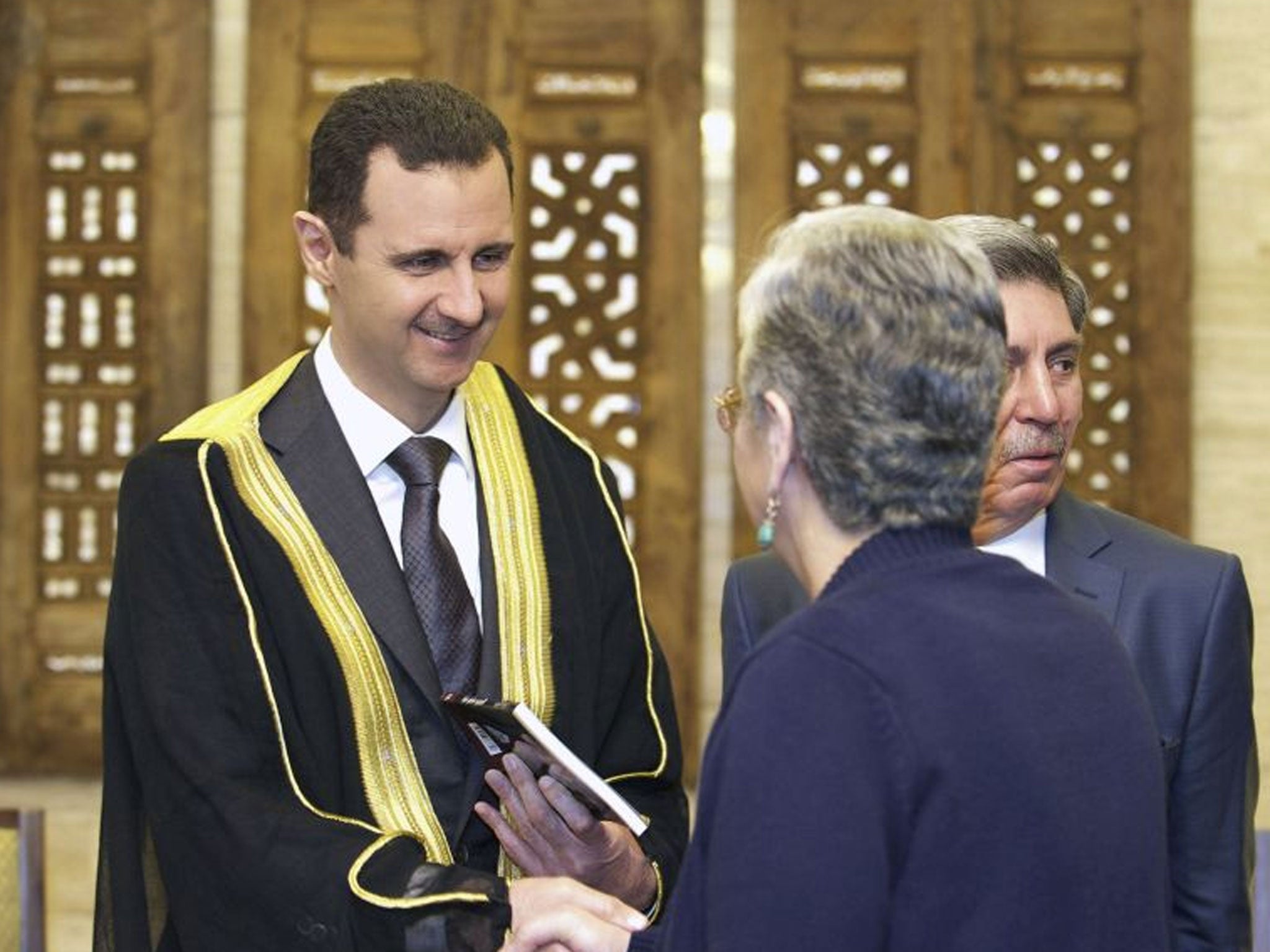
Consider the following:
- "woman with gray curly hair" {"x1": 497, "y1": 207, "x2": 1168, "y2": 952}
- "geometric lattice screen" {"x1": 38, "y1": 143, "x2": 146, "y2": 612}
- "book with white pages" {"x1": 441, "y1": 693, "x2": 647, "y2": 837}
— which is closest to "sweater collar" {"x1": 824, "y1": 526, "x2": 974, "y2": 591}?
"woman with gray curly hair" {"x1": 497, "y1": 207, "x2": 1168, "y2": 952}

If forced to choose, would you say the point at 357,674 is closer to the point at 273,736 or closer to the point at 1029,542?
the point at 273,736

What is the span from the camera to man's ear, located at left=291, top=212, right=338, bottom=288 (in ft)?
8.41

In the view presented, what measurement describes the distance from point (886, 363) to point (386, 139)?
1.00 m

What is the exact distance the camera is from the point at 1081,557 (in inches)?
101

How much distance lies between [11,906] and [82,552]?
2.92 meters

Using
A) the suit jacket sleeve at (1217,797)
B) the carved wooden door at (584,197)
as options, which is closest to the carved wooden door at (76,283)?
Answer: the carved wooden door at (584,197)

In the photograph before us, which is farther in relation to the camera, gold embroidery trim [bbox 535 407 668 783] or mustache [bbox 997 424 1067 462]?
gold embroidery trim [bbox 535 407 668 783]

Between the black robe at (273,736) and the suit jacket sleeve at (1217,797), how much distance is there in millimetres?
634

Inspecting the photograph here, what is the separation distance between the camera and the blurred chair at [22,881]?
118 inches

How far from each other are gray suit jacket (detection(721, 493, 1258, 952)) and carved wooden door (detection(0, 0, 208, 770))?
3.61 metres

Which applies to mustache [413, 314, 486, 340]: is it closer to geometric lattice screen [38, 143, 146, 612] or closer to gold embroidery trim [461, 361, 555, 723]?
gold embroidery trim [461, 361, 555, 723]

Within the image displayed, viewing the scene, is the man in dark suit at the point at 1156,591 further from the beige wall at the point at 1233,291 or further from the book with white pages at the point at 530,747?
the beige wall at the point at 1233,291

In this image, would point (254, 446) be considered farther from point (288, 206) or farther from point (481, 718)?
point (288, 206)

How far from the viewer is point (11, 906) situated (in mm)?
3006
